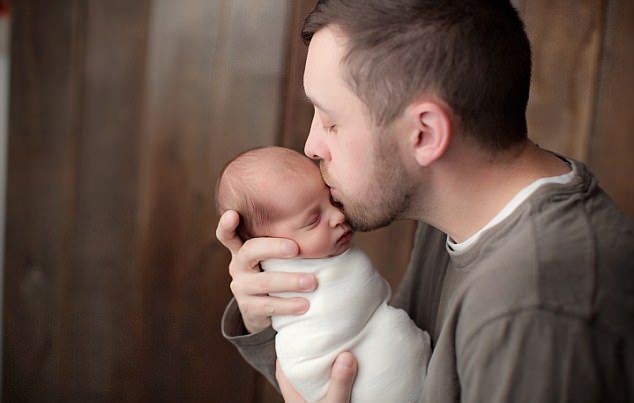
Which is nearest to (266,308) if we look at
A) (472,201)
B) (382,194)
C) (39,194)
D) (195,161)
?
(382,194)

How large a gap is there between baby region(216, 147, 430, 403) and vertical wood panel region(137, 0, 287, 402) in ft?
2.27

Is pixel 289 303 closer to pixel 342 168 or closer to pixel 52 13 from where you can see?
pixel 342 168

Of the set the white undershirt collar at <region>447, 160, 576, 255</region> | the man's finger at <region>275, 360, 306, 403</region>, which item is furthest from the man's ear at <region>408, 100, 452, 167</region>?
the man's finger at <region>275, 360, 306, 403</region>

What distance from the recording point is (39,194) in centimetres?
224

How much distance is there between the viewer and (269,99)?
1909 millimetres

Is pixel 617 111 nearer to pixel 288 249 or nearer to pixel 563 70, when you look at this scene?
pixel 563 70

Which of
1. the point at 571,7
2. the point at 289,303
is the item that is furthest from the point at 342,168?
the point at 571,7

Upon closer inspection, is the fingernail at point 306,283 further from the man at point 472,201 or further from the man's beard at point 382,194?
the man's beard at point 382,194

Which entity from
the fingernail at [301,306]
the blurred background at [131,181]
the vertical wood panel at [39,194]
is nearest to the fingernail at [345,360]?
the fingernail at [301,306]

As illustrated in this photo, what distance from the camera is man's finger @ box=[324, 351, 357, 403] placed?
1.15m

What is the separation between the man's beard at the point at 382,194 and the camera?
3.76ft

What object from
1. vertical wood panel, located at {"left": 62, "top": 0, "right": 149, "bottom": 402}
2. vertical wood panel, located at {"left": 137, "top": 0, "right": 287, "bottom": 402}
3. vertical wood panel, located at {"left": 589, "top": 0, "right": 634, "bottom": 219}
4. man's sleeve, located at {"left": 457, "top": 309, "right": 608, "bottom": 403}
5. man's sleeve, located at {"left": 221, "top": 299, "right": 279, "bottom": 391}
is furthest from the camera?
vertical wood panel, located at {"left": 62, "top": 0, "right": 149, "bottom": 402}

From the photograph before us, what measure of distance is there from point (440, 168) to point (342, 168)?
16cm

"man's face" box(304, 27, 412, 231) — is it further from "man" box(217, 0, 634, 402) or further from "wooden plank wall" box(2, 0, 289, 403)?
"wooden plank wall" box(2, 0, 289, 403)
